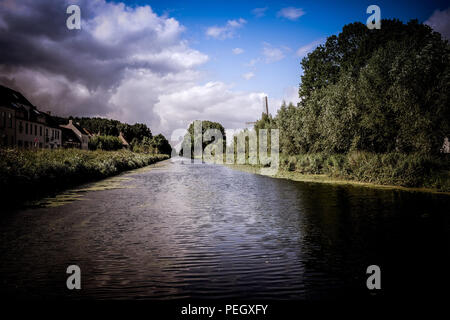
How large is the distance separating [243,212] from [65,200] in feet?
28.3

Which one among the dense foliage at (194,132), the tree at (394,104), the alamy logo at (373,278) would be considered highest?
the dense foliage at (194,132)

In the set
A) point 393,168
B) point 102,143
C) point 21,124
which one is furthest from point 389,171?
point 102,143

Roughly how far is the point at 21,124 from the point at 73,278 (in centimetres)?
6023

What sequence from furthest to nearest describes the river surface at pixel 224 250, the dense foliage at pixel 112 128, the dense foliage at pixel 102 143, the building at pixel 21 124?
the dense foliage at pixel 112 128 < the dense foliage at pixel 102 143 < the building at pixel 21 124 < the river surface at pixel 224 250

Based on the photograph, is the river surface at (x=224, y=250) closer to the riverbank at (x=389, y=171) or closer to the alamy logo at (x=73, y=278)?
the alamy logo at (x=73, y=278)

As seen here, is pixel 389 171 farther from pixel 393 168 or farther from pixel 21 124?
pixel 21 124

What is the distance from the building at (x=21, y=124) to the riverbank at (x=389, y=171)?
139ft

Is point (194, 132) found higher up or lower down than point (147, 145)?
higher up

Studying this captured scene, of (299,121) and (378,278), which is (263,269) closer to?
(378,278)

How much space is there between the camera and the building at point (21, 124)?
1965 inches

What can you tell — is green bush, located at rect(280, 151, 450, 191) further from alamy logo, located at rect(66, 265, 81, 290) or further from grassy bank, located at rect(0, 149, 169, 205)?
grassy bank, located at rect(0, 149, 169, 205)

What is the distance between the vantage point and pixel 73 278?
18.0 feet

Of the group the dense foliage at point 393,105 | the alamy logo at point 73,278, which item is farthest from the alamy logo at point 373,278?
the dense foliage at point 393,105

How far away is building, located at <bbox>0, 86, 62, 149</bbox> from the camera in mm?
49900
